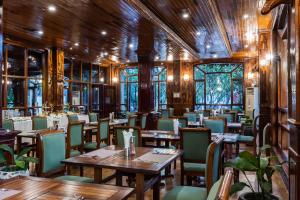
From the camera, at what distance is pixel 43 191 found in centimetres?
193

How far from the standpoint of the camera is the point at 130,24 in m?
6.47

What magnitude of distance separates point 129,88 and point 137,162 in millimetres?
11455

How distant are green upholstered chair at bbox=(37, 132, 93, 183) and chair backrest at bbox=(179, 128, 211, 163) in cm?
136

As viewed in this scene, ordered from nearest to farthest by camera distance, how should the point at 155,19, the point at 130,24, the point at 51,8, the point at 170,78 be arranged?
the point at 51,8 < the point at 155,19 < the point at 130,24 < the point at 170,78

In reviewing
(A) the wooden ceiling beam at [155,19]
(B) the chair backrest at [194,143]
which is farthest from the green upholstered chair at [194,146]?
(A) the wooden ceiling beam at [155,19]

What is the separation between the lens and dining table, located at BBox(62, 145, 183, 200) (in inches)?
104

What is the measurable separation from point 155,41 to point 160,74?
5.51 meters

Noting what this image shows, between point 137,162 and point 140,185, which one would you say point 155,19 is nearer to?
point 137,162

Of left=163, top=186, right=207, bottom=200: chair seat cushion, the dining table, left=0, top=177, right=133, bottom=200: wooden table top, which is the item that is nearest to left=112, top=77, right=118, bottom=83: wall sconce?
the dining table

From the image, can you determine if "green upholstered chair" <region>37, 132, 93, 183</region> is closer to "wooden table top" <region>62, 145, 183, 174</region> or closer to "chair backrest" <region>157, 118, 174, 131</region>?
"wooden table top" <region>62, 145, 183, 174</region>

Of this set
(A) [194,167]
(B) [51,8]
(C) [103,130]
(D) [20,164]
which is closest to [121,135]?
(A) [194,167]

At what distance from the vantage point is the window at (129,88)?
14148 millimetres

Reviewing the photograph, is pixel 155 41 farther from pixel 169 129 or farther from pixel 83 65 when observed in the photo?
pixel 83 65

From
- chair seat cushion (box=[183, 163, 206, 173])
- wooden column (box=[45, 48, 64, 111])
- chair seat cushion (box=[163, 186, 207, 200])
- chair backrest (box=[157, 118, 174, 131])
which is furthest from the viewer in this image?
wooden column (box=[45, 48, 64, 111])
